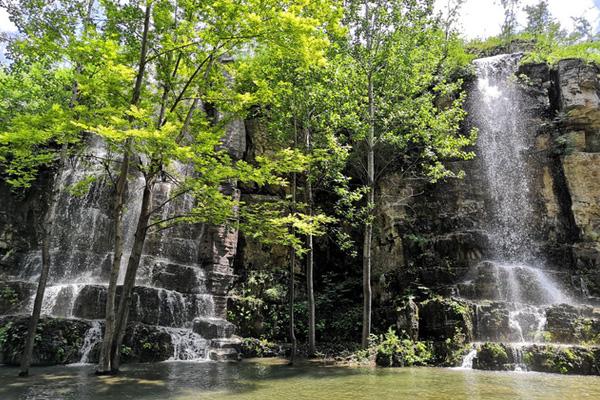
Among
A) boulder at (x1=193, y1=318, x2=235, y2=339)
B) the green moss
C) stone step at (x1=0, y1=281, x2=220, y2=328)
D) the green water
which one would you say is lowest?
the green water

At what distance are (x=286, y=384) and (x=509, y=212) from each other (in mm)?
13253

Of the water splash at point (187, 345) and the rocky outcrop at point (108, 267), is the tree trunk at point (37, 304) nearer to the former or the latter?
the rocky outcrop at point (108, 267)

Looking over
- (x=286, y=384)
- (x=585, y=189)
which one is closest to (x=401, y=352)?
(x=286, y=384)

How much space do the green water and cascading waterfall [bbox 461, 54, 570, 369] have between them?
8.96 ft

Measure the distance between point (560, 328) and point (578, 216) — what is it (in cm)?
596

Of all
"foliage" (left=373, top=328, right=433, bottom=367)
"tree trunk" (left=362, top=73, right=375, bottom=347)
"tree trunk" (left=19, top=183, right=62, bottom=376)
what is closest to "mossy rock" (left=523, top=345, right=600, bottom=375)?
"foliage" (left=373, top=328, right=433, bottom=367)

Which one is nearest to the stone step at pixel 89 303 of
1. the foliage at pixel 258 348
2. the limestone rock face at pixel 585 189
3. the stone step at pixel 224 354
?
the stone step at pixel 224 354

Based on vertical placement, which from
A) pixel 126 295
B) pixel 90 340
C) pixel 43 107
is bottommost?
pixel 90 340

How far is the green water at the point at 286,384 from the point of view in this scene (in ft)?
23.3

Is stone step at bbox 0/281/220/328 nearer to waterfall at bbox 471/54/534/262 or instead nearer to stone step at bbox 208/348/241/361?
stone step at bbox 208/348/241/361

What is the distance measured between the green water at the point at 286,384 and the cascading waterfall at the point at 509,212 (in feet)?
8.96

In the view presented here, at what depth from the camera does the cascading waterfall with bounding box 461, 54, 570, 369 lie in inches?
513

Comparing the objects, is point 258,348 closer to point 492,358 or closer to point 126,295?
point 126,295

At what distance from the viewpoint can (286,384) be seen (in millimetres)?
8445
